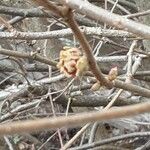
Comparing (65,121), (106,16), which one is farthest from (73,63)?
(65,121)

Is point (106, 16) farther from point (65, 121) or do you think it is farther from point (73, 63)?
point (65, 121)

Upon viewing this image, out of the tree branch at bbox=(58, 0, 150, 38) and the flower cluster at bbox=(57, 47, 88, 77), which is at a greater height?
the tree branch at bbox=(58, 0, 150, 38)

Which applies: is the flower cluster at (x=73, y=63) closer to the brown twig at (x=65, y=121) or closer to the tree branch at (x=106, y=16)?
the tree branch at (x=106, y=16)

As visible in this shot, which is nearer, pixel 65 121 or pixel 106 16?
pixel 65 121

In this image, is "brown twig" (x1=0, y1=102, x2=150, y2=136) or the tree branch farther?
the tree branch

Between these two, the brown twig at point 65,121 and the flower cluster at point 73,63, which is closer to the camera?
the brown twig at point 65,121

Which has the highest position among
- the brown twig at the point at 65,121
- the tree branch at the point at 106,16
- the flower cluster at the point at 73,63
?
the tree branch at the point at 106,16

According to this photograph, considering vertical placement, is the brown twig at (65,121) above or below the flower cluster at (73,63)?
below

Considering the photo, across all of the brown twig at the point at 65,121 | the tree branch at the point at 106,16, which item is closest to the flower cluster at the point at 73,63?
the tree branch at the point at 106,16

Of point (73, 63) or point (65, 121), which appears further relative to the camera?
point (73, 63)

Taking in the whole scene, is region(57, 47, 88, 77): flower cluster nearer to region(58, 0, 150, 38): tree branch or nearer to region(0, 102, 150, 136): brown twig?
region(58, 0, 150, 38): tree branch

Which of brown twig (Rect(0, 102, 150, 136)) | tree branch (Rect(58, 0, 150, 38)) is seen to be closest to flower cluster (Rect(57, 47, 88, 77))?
tree branch (Rect(58, 0, 150, 38))
